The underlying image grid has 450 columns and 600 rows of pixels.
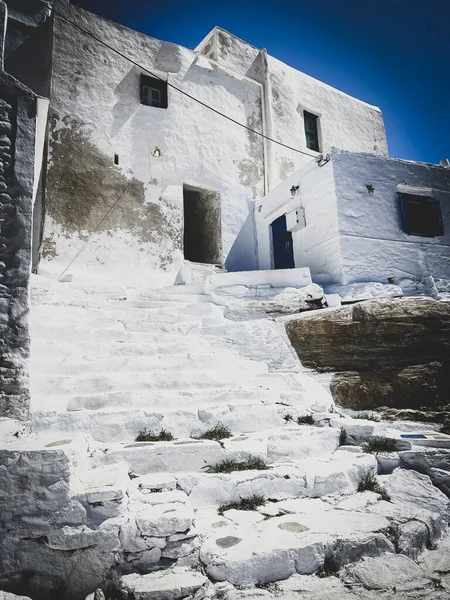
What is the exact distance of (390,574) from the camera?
2.44 m

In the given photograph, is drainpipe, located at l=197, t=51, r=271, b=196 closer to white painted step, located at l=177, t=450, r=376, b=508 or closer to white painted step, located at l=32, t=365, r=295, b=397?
white painted step, located at l=32, t=365, r=295, b=397

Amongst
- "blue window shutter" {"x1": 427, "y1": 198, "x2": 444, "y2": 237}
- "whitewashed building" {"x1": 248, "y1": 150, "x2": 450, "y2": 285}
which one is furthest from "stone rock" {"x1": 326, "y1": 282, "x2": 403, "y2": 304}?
"blue window shutter" {"x1": 427, "y1": 198, "x2": 444, "y2": 237}

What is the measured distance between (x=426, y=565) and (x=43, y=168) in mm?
10995

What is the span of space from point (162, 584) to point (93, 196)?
998 cm

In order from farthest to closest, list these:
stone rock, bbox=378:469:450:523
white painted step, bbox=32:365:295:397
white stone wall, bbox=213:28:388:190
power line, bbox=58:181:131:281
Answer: white stone wall, bbox=213:28:388:190 → power line, bbox=58:181:131:281 → white painted step, bbox=32:365:295:397 → stone rock, bbox=378:469:450:523

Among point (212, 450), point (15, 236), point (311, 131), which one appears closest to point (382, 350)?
point (212, 450)

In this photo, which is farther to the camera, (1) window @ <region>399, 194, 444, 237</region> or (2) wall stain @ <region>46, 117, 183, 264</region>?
(1) window @ <region>399, 194, 444, 237</region>

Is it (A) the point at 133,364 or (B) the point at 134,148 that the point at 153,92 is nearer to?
(B) the point at 134,148

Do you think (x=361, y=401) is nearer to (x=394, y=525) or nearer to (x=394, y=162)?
(x=394, y=525)

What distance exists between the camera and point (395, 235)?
1034cm

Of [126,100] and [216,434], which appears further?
[126,100]

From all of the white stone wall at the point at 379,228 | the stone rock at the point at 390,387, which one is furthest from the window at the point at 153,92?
the stone rock at the point at 390,387

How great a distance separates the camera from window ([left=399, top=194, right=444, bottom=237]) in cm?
1079

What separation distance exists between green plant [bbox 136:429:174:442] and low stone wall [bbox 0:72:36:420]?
3.63ft
